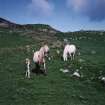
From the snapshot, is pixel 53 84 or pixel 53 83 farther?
pixel 53 83

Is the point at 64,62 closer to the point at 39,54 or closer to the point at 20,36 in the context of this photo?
the point at 39,54

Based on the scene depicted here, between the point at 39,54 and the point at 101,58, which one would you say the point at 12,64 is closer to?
the point at 39,54

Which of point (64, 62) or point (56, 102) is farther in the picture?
point (64, 62)

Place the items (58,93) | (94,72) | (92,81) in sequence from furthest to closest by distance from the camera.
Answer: (94,72)
(92,81)
(58,93)

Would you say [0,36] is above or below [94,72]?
above

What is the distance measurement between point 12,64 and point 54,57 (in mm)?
7009

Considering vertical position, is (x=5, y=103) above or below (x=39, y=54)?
below

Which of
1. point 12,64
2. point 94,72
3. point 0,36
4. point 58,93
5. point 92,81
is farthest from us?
point 0,36

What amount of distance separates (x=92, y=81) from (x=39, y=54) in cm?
728

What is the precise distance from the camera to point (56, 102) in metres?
27.8

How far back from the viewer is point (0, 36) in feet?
231

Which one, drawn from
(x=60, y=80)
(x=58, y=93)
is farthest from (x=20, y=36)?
(x=58, y=93)

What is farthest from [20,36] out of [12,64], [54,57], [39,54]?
[39,54]

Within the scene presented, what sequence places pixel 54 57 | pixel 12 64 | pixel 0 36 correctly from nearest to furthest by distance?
pixel 12 64 < pixel 54 57 < pixel 0 36
